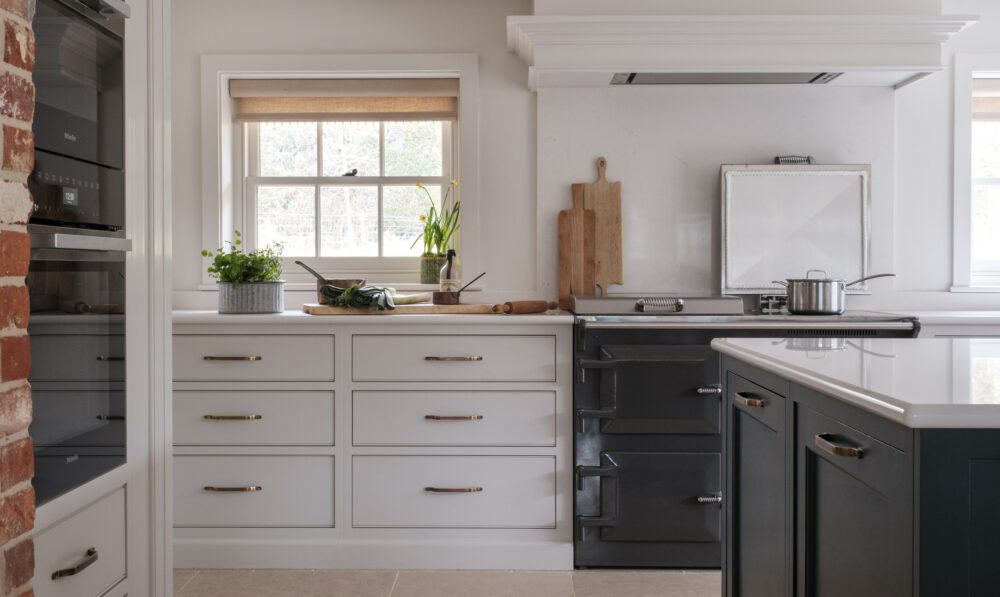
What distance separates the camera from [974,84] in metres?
3.27

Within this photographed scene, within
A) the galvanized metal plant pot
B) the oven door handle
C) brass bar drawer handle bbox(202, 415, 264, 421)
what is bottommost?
the oven door handle

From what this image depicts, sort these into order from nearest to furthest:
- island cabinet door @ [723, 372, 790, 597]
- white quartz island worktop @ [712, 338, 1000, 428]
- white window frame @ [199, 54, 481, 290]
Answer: white quartz island worktop @ [712, 338, 1000, 428] → island cabinet door @ [723, 372, 790, 597] → white window frame @ [199, 54, 481, 290]

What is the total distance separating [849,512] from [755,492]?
0.44m

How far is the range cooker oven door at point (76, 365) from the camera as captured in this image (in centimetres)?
124

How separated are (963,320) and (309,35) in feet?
9.52

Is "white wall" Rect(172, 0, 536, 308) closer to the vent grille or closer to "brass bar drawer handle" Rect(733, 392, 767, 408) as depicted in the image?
the vent grille

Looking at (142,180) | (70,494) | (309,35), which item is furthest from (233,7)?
(70,494)

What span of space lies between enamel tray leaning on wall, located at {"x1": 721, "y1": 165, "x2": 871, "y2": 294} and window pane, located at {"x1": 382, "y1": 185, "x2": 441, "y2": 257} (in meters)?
1.34

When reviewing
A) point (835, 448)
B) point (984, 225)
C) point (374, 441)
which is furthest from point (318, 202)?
point (984, 225)

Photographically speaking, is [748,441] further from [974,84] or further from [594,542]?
[974,84]

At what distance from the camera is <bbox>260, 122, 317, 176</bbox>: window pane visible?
133 inches

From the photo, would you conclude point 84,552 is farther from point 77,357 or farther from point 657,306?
point 657,306

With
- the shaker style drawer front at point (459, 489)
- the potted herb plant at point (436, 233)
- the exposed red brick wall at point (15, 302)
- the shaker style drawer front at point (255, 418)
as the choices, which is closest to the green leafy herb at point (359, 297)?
the shaker style drawer front at point (255, 418)

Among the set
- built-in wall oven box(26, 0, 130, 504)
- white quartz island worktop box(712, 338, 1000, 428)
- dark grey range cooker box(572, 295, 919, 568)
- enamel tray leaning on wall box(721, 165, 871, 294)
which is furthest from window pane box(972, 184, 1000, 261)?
built-in wall oven box(26, 0, 130, 504)
